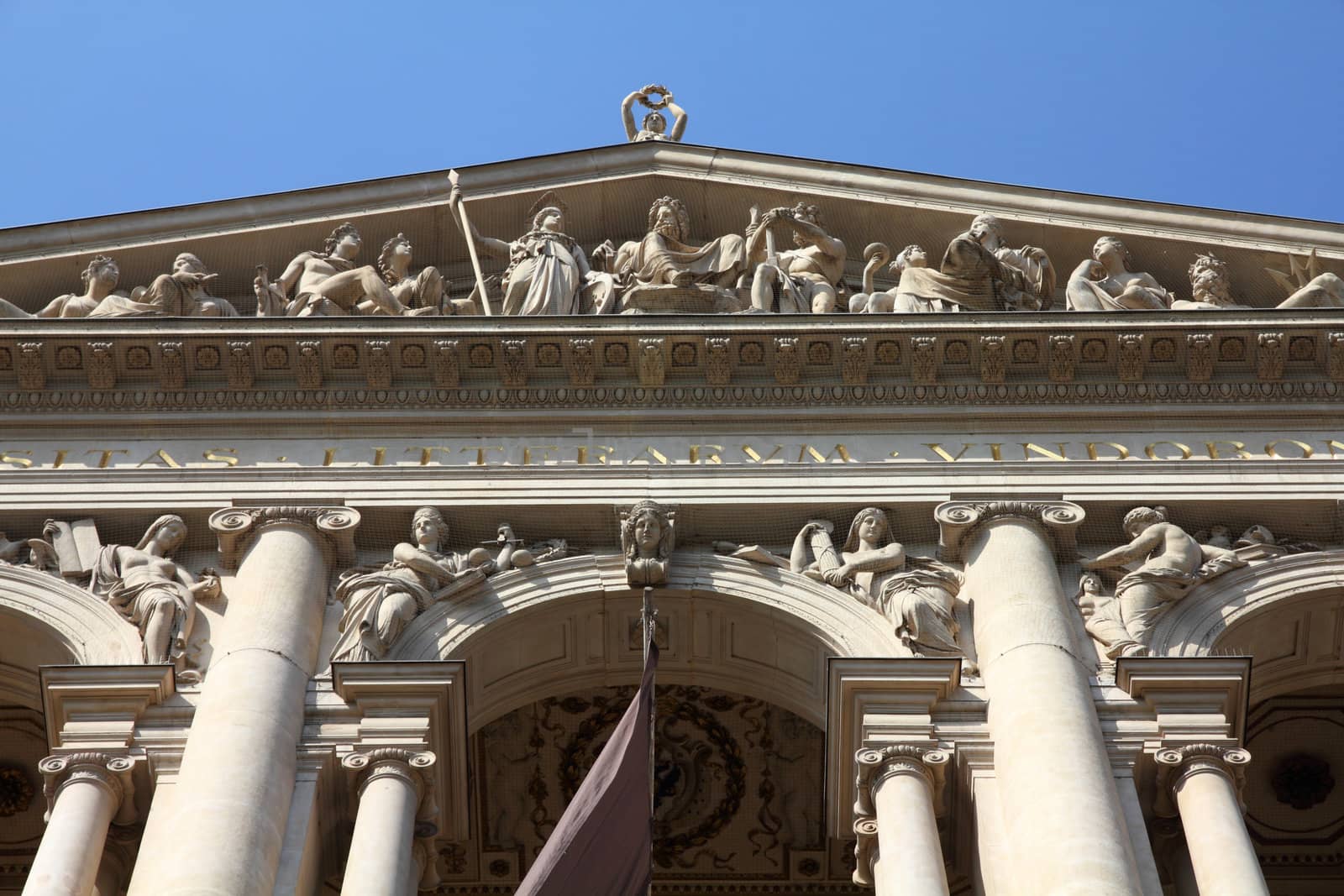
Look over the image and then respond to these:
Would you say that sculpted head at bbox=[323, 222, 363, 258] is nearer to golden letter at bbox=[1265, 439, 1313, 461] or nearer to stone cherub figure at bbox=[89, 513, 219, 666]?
stone cherub figure at bbox=[89, 513, 219, 666]

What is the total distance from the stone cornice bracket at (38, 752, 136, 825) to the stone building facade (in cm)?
3

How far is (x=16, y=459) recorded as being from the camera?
18172 mm

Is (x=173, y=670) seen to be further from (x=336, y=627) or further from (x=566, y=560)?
(x=566, y=560)

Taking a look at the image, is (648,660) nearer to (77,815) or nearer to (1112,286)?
(77,815)

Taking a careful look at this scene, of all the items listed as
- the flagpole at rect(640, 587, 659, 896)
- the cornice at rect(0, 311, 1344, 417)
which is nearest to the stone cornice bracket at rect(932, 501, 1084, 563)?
the cornice at rect(0, 311, 1344, 417)

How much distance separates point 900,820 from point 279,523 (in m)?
5.50

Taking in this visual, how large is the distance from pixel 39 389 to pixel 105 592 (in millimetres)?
2539

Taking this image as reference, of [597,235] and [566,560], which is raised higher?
[597,235]

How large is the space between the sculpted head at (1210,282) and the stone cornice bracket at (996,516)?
311 cm

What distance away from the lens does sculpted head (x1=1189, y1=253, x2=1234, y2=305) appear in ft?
64.2

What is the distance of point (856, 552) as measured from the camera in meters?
17.2

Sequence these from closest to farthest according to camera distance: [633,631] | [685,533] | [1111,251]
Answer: [633,631] < [685,533] < [1111,251]

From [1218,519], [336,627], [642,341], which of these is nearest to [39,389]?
[336,627]

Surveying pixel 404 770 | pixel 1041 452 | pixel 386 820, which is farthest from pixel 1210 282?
pixel 386 820
